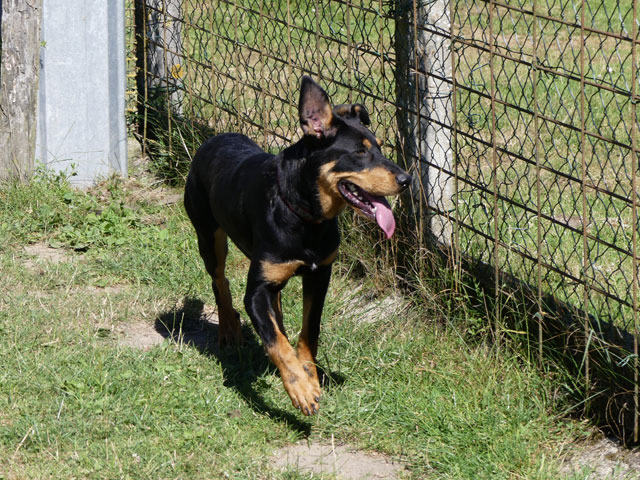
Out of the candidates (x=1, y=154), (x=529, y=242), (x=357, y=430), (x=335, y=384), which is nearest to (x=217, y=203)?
(x=335, y=384)

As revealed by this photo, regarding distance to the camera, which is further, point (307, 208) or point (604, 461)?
A: point (307, 208)

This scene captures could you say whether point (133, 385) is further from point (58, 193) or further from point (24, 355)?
point (58, 193)

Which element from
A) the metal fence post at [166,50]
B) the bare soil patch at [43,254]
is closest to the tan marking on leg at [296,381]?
the bare soil patch at [43,254]

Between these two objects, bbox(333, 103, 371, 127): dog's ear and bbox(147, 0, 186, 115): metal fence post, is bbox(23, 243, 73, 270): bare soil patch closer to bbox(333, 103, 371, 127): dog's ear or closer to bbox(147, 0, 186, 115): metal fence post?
bbox(147, 0, 186, 115): metal fence post

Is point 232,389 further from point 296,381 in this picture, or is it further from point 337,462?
point 337,462

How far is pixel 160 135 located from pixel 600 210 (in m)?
3.54

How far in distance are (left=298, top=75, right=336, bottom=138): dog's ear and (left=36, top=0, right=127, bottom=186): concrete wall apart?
3593 millimetres

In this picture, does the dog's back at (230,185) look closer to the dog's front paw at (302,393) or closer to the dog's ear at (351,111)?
the dog's ear at (351,111)

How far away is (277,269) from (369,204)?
20.5 inches

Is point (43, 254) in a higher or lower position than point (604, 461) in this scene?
lower

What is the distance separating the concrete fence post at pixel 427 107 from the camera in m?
4.68

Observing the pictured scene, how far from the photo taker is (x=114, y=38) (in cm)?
715

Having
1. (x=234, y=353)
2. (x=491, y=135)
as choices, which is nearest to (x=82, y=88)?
(x=234, y=353)

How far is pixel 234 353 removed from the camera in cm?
483
